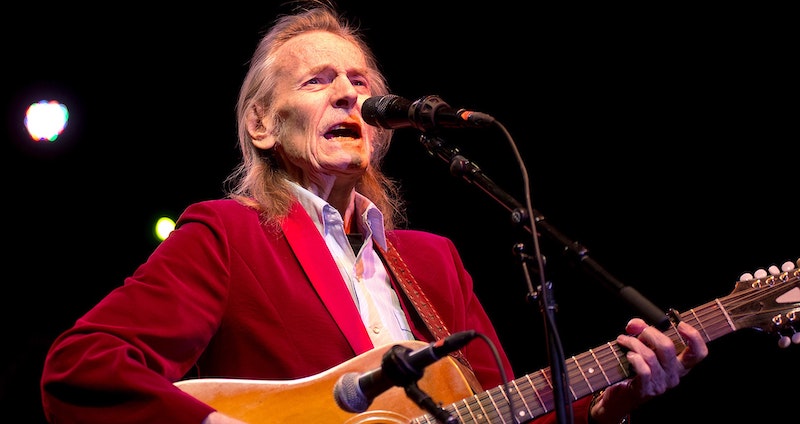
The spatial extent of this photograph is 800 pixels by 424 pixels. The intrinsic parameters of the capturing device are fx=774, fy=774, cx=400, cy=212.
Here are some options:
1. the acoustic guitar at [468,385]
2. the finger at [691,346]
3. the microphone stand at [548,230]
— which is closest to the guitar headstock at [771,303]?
the acoustic guitar at [468,385]

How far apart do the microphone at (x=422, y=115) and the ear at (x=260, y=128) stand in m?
0.92

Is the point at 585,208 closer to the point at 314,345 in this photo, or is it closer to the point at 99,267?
the point at 314,345

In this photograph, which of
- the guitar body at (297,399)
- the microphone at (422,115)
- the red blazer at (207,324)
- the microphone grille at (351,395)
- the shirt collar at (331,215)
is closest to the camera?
the microphone grille at (351,395)

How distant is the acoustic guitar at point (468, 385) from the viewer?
249 cm

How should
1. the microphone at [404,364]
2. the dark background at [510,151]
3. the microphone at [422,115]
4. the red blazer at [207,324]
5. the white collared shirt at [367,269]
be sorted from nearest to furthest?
the microphone at [404,364], the microphone at [422,115], the red blazer at [207,324], the white collared shirt at [367,269], the dark background at [510,151]

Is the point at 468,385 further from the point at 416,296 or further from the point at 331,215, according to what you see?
the point at 331,215

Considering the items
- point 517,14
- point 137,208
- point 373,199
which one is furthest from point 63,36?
point 517,14

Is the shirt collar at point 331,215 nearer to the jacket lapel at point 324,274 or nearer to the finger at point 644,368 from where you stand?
the jacket lapel at point 324,274

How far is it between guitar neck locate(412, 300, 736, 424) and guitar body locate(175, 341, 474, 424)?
212 mm

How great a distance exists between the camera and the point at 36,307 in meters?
5.20

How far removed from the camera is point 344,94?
3.33 metres

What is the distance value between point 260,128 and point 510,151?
184 centimetres

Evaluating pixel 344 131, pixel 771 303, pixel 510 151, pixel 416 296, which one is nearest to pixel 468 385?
pixel 416 296

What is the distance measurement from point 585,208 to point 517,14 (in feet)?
4.39
